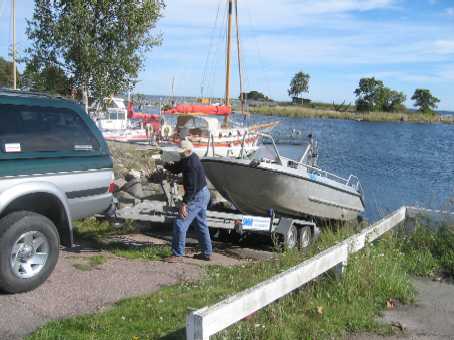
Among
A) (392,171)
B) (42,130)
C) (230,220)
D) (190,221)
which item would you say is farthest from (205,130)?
(42,130)

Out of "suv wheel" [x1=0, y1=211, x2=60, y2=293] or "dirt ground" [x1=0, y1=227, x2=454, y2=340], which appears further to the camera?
"suv wheel" [x1=0, y1=211, x2=60, y2=293]

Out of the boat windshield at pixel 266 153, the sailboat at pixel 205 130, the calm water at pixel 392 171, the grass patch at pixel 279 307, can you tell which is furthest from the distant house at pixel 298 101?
the grass patch at pixel 279 307

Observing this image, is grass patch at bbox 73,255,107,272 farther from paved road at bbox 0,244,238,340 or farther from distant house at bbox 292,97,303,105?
distant house at bbox 292,97,303,105

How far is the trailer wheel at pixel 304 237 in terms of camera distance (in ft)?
35.0

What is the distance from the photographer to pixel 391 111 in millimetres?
144125

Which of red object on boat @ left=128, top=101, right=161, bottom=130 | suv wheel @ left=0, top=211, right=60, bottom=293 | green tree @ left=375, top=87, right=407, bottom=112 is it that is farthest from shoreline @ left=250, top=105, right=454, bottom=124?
suv wheel @ left=0, top=211, right=60, bottom=293

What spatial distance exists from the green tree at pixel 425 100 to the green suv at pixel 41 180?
15043 cm

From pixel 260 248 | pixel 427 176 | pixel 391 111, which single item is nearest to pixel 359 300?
pixel 260 248

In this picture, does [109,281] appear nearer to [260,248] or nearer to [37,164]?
[37,164]

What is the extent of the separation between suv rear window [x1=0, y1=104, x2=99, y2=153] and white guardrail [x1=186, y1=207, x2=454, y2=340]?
9.90 feet

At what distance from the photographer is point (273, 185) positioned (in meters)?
11.1

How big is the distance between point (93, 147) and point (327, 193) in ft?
20.9

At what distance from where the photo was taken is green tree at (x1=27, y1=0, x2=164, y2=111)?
13219 mm

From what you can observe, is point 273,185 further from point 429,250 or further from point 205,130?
point 205,130
